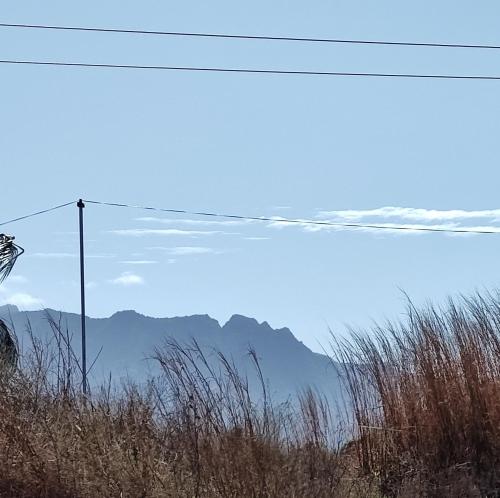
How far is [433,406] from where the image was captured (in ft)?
35.3

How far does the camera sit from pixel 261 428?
8.80 metres

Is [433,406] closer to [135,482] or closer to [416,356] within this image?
[416,356]

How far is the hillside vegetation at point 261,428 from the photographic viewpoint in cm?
874

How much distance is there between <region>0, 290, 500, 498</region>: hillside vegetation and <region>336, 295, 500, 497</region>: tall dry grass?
0.6 inches

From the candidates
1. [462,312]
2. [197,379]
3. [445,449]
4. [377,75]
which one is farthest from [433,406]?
[377,75]

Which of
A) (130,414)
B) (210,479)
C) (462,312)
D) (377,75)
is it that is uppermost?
(377,75)

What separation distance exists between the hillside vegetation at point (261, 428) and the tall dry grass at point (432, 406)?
0.05 ft

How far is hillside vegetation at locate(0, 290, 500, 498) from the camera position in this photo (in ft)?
28.7

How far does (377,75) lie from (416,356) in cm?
614

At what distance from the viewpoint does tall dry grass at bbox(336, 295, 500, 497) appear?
1028 centimetres

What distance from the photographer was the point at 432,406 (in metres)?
10.8

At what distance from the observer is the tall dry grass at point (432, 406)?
1028 cm

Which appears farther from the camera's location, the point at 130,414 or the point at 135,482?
the point at 130,414

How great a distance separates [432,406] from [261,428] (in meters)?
2.65
